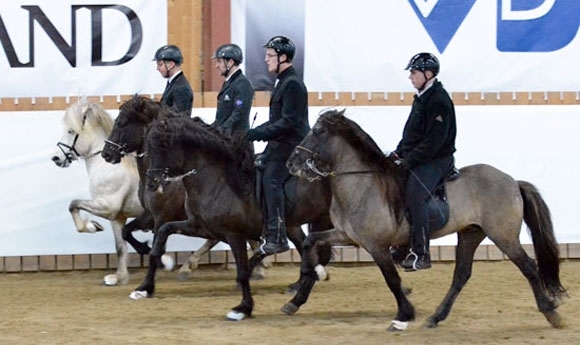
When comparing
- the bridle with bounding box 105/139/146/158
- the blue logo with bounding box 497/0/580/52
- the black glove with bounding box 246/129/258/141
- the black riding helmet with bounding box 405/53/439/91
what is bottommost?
the bridle with bounding box 105/139/146/158

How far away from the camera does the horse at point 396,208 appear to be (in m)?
10.3

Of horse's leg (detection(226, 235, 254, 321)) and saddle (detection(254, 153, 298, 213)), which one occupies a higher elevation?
saddle (detection(254, 153, 298, 213))

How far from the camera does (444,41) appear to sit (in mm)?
14688

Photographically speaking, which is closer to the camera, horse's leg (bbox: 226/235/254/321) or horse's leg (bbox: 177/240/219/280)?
horse's leg (bbox: 226/235/254/321)

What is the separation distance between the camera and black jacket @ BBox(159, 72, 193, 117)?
12844 millimetres

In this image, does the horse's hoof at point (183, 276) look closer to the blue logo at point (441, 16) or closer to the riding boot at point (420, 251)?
the blue logo at point (441, 16)

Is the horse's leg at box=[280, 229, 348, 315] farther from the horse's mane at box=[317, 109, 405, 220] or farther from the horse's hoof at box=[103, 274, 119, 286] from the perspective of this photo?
the horse's hoof at box=[103, 274, 119, 286]

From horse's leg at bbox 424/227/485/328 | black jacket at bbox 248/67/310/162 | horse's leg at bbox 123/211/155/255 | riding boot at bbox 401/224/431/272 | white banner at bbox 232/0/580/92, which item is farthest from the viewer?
white banner at bbox 232/0/580/92

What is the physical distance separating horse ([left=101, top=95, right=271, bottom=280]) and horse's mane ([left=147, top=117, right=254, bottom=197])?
2.82 ft

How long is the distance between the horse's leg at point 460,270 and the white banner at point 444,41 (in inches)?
167

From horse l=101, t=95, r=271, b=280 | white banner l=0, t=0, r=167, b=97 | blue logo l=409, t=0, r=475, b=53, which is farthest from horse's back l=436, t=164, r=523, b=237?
white banner l=0, t=0, r=167, b=97

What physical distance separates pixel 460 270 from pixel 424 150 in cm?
107

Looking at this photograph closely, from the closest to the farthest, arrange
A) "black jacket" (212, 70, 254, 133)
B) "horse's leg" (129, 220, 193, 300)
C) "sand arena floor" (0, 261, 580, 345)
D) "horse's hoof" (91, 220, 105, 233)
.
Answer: "sand arena floor" (0, 261, 580, 345), "horse's leg" (129, 220, 193, 300), "black jacket" (212, 70, 254, 133), "horse's hoof" (91, 220, 105, 233)

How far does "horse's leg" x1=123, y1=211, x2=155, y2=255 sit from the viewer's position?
13.2 metres
